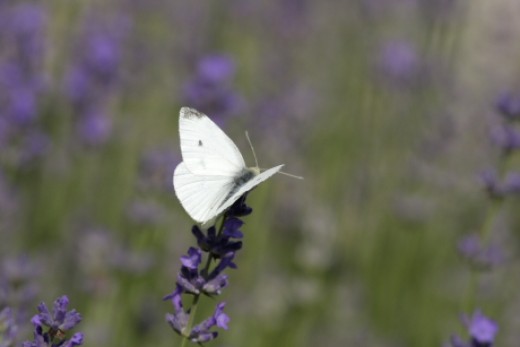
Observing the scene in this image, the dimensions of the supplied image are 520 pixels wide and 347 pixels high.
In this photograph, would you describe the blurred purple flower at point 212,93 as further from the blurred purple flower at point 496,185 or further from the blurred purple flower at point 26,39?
the blurred purple flower at point 26,39

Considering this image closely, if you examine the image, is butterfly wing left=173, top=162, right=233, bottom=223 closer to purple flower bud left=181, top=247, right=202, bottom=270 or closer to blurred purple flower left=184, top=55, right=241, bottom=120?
purple flower bud left=181, top=247, right=202, bottom=270

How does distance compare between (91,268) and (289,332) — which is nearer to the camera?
(91,268)

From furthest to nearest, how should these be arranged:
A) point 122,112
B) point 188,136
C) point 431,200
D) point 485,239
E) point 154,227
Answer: point 122,112
point 431,200
point 154,227
point 485,239
point 188,136

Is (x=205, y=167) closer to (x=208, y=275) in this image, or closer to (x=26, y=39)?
(x=208, y=275)

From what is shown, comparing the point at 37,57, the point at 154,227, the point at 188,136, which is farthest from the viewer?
the point at 37,57

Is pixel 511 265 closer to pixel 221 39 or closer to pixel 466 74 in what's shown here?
pixel 466 74

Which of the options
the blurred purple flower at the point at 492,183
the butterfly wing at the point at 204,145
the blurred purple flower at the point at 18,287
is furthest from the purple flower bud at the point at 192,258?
the blurred purple flower at the point at 492,183

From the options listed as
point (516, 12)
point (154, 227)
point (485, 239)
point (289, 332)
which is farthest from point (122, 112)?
point (485, 239)
